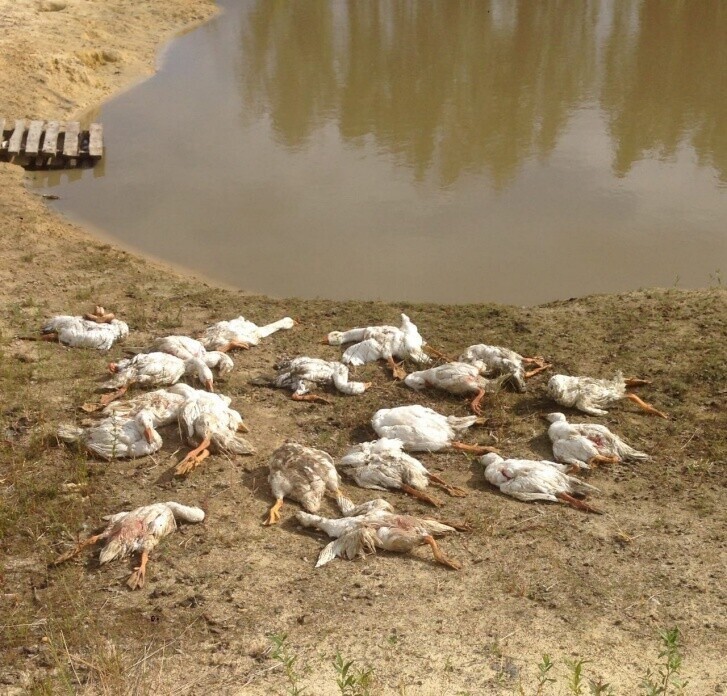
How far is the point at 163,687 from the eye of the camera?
3684mm

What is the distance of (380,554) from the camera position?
4641mm

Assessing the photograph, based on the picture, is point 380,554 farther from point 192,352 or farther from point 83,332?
point 83,332

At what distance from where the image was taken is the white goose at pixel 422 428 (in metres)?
5.66

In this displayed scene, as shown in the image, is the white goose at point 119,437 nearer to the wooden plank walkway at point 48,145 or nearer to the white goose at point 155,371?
the white goose at point 155,371

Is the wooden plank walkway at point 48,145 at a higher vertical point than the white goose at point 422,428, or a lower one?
higher

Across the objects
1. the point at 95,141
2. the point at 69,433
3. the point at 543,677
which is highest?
the point at 95,141

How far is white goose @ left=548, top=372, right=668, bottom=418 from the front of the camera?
6.13m

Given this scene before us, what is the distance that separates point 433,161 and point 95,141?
4838mm

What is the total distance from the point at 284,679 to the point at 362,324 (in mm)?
4245

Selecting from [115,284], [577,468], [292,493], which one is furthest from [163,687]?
[115,284]

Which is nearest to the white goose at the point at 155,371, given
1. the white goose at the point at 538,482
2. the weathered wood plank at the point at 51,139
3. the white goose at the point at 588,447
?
the white goose at the point at 538,482

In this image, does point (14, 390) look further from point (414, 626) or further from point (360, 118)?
point (360, 118)

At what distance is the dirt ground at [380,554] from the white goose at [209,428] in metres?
0.11

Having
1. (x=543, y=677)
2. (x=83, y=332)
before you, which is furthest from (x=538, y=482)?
(x=83, y=332)
